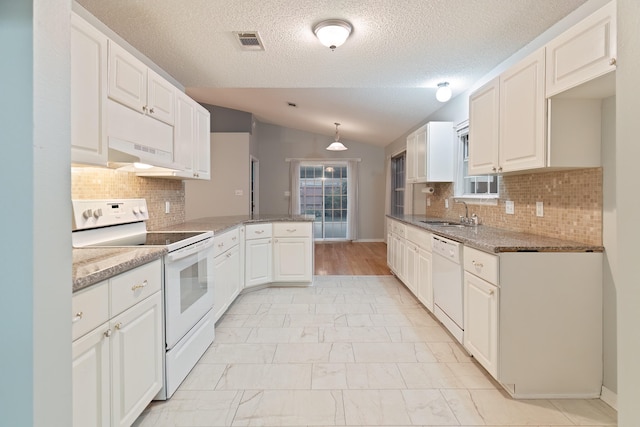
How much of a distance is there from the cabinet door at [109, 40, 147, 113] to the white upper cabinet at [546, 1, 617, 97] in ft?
8.08

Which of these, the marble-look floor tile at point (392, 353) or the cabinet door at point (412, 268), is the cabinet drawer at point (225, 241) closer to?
the marble-look floor tile at point (392, 353)

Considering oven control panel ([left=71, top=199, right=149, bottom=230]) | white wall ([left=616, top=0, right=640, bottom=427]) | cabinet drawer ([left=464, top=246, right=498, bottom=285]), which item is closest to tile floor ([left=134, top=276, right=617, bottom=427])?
cabinet drawer ([left=464, top=246, right=498, bottom=285])

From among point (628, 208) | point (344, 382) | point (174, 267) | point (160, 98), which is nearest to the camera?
point (628, 208)

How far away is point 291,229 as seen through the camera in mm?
4156

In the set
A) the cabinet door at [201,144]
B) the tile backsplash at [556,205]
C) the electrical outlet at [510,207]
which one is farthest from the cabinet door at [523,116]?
the cabinet door at [201,144]

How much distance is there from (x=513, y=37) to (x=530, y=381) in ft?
7.55

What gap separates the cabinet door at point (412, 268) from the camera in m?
3.60

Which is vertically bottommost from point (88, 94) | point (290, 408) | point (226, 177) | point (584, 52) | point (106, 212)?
point (290, 408)

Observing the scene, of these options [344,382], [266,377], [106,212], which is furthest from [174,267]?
[344,382]

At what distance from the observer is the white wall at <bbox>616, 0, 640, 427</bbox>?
2.22ft

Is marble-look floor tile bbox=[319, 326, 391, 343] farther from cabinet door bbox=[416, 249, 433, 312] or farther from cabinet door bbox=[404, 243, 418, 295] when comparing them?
cabinet door bbox=[404, 243, 418, 295]

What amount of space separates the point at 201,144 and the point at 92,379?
242 cm

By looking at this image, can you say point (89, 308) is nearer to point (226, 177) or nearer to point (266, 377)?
point (266, 377)

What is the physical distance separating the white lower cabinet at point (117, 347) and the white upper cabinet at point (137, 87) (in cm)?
103
